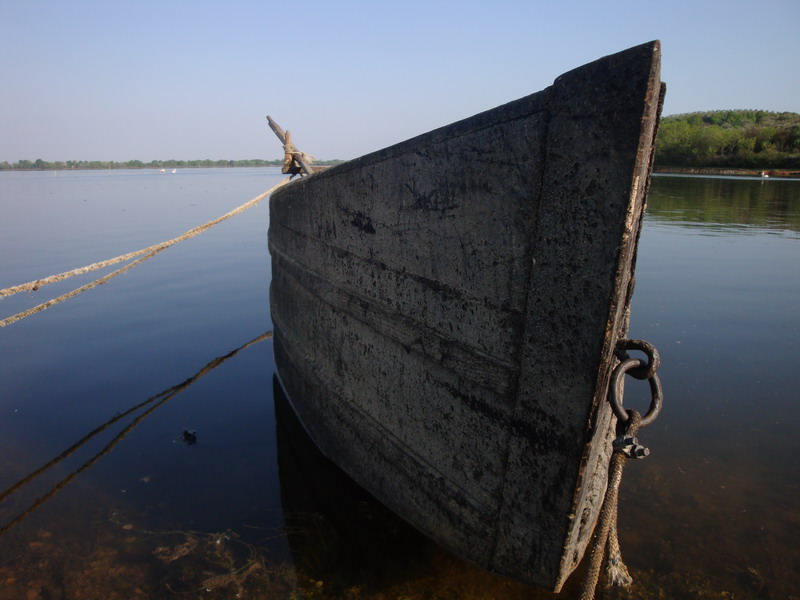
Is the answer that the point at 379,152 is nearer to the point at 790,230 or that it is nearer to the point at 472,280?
→ the point at 472,280

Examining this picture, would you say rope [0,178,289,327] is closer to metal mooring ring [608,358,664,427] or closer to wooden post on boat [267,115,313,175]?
wooden post on boat [267,115,313,175]

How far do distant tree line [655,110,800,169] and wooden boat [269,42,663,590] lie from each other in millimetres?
46960

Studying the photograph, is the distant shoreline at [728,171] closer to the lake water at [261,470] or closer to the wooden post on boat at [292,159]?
the lake water at [261,470]

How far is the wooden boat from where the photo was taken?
1.56 m

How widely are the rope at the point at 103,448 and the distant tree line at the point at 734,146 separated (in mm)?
45707

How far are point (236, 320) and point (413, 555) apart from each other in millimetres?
5668

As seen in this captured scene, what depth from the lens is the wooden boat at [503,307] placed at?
5.12 feet

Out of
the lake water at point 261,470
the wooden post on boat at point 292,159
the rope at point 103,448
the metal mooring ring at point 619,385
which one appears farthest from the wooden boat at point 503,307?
the wooden post on boat at point 292,159

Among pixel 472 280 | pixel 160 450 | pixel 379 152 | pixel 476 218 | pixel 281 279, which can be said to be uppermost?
pixel 379 152

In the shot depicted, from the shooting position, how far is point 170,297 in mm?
8898

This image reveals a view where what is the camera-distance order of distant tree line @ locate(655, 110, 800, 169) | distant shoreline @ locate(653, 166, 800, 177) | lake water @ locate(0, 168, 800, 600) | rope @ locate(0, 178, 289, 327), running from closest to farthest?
lake water @ locate(0, 168, 800, 600) < rope @ locate(0, 178, 289, 327) < distant shoreline @ locate(653, 166, 800, 177) < distant tree line @ locate(655, 110, 800, 169)

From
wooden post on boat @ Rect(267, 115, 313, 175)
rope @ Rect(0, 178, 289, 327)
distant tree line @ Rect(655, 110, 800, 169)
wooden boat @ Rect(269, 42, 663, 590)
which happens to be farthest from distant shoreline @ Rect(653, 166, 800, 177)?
wooden boat @ Rect(269, 42, 663, 590)

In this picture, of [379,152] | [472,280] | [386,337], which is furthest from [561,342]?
[379,152]

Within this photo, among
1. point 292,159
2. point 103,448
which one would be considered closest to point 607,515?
point 103,448
